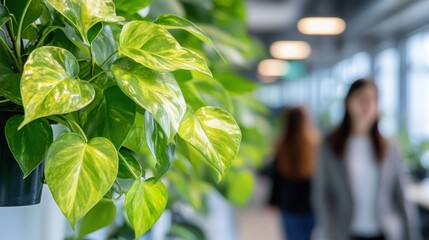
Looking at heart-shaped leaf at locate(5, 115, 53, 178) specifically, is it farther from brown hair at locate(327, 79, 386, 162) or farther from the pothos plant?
brown hair at locate(327, 79, 386, 162)

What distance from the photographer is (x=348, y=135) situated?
3.46m

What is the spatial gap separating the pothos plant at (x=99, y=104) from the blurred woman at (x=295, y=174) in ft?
15.0

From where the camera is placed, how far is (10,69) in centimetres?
66

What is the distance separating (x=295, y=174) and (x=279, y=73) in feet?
40.0

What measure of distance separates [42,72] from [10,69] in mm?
120

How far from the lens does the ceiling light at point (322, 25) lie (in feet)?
23.4

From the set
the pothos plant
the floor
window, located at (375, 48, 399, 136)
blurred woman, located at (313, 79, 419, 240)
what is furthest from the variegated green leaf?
window, located at (375, 48, 399, 136)

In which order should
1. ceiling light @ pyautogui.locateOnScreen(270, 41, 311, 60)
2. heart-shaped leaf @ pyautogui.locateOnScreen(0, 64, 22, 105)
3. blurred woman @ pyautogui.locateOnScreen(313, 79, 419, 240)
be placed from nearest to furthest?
heart-shaped leaf @ pyautogui.locateOnScreen(0, 64, 22, 105) → blurred woman @ pyautogui.locateOnScreen(313, 79, 419, 240) → ceiling light @ pyautogui.locateOnScreen(270, 41, 311, 60)

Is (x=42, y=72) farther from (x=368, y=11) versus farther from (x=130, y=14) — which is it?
(x=368, y=11)

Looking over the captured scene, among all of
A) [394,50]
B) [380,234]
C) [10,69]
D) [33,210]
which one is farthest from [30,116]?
[394,50]

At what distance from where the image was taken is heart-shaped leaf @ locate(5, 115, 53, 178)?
0.62 metres

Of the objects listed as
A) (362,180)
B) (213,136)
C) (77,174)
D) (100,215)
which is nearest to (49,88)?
(77,174)

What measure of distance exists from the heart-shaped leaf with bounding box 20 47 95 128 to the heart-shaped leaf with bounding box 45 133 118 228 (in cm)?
5

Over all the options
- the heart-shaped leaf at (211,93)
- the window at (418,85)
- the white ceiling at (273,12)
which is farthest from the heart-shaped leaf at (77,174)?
the white ceiling at (273,12)
